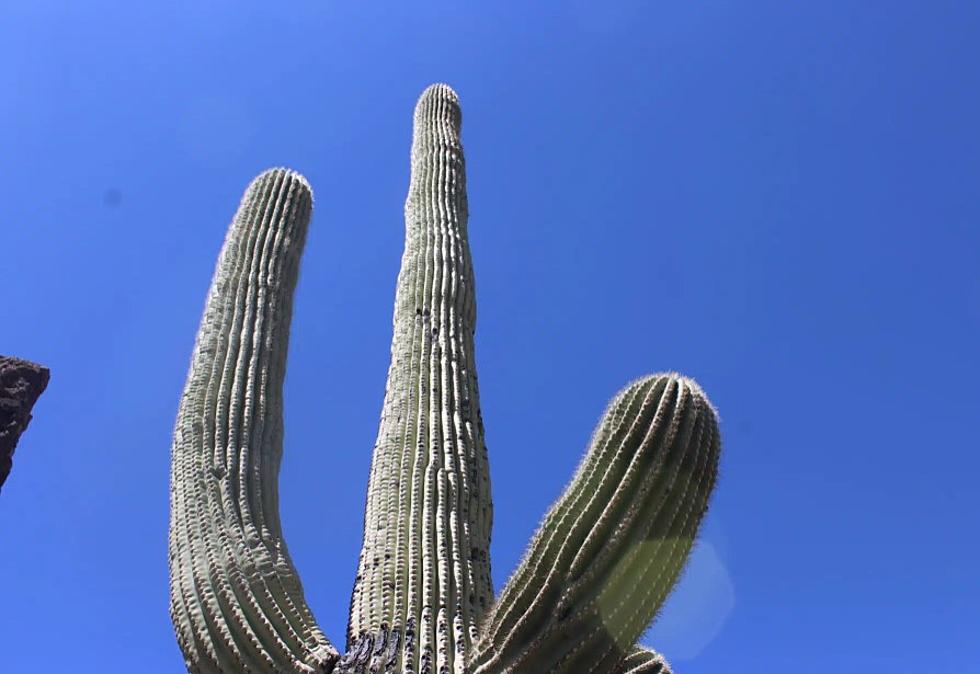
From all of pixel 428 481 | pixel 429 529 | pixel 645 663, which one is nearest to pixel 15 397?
pixel 428 481

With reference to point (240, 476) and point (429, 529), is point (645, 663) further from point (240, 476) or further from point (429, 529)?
point (240, 476)

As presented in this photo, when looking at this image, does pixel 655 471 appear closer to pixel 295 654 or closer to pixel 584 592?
pixel 584 592

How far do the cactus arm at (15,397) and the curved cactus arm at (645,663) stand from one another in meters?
4.73

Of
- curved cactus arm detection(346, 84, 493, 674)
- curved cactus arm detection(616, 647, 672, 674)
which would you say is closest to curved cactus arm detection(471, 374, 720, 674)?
curved cactus arm detection(346, 84, 493, 674)

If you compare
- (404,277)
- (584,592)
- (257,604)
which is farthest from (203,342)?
(584,592)

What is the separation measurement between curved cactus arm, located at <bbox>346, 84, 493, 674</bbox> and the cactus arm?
339 cm

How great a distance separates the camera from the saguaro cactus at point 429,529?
3.09 m

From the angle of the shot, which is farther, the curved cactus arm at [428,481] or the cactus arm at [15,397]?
the cactus arm at [15,397]

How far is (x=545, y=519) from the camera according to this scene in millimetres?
3318

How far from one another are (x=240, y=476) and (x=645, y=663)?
6.58ft

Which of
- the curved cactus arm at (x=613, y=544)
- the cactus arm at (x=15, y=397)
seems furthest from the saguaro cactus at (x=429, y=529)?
the cactus arm at (x=15, y=397)

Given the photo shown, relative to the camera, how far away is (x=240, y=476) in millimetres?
3900

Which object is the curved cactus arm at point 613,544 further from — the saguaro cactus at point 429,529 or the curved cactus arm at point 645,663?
the curved cactus arm at point 645,663

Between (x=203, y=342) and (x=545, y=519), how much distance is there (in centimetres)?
217
